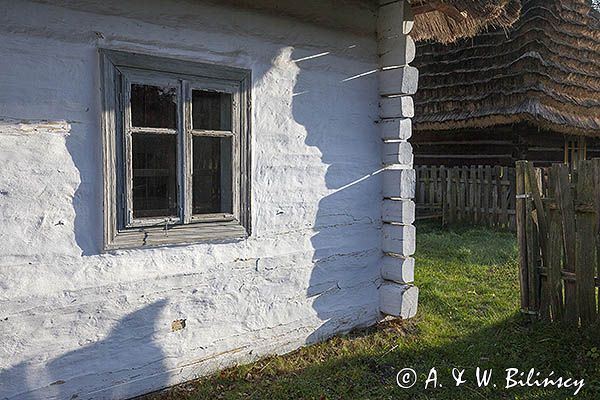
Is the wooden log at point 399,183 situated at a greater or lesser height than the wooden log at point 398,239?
greater

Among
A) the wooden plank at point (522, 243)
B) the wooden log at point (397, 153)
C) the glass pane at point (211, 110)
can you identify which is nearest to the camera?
the glass pane at point (211, 110)

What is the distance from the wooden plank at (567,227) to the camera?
15.0ft

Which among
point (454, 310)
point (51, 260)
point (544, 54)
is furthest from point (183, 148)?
point (544, 54)

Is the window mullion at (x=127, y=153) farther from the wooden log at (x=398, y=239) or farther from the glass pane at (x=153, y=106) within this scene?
the wooden log at (x=398, y=239)

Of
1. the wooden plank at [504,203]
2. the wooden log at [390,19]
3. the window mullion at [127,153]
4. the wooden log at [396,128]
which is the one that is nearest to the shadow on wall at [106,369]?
the window mullion at [127,153]

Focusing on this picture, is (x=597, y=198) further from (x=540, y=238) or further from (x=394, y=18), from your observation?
(x=394, y=18)

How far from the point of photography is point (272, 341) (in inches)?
169

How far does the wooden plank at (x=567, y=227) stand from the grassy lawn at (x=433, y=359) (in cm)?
21

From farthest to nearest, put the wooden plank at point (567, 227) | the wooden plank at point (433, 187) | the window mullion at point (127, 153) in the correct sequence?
the wooden plank at point (433, 187) → the wooden plank at point (567, 227) → the window mullion at point (127, 153)

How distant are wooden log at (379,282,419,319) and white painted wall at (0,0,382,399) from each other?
10 centimetres

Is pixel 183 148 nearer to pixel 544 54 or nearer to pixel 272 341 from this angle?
pixel 272 341

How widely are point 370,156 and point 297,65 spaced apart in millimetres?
1095

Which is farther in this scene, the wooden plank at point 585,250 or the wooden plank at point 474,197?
the wooden plank at point 474,197

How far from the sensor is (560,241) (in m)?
4.67
